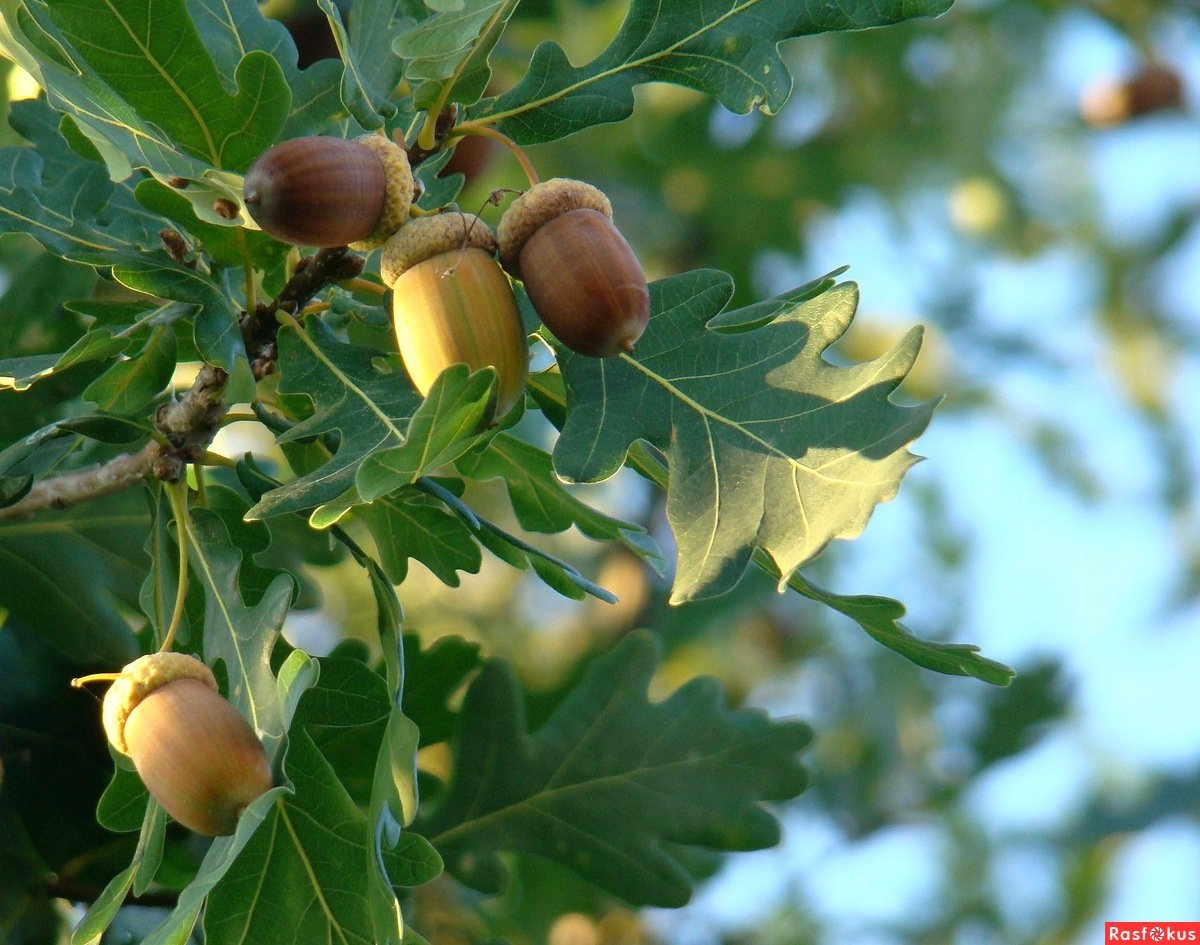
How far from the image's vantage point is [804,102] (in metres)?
3.56

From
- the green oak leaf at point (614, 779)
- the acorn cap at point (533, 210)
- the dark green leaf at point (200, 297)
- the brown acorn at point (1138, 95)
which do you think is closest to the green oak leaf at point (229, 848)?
the dark green leaf at point (200, 297)

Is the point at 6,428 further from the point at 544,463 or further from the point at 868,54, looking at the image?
the point at 868,54

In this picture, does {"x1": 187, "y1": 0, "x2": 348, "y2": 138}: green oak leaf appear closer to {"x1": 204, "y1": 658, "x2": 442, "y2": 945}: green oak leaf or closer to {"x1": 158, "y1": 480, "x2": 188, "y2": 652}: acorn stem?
{"x1": 158, "y1": 480, "x2": 188, "y2": 652}: acorn stem

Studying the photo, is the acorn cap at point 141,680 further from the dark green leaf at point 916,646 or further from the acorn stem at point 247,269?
the dark green leaf at point 916,646

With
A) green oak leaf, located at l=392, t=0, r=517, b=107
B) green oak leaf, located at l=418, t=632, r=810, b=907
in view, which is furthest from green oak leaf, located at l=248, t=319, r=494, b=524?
green oak leaf, located at l=418, t=632, r=810, b=907

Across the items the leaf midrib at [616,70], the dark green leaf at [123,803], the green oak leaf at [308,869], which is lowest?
the green oak leaf at [308,869]

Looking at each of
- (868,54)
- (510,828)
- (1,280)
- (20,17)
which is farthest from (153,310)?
(868,54)

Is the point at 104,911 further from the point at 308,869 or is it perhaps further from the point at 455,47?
the point at 455,47

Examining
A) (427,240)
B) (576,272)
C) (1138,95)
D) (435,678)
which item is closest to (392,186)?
(427,240)

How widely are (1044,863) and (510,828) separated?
2296 mm

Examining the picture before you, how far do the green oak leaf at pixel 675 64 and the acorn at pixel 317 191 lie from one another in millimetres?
174

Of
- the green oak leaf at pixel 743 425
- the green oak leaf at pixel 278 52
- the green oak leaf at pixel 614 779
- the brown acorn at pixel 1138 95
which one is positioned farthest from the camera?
the brown acorn at pixel 1138 95

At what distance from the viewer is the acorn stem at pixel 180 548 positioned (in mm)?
1059

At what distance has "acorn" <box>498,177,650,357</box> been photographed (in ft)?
3.27
